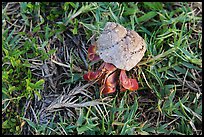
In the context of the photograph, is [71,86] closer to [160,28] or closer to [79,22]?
[79,22]

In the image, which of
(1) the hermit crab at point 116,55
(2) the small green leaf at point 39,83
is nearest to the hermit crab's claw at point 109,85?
(1) the hermit crab at point 116,55

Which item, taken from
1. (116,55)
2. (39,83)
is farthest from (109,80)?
(39,83)

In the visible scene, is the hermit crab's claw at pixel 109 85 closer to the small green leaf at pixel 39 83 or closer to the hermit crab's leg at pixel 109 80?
the hermit crab's leg at pixel 109 80

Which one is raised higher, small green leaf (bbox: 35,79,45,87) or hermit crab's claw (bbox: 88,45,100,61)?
hermit crab's claw (bbox: 88,45,100,61)

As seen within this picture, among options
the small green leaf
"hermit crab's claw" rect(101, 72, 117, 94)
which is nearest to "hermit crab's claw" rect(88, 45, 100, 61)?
"hermit crab's claw" rect(101, 72, 117, 94)

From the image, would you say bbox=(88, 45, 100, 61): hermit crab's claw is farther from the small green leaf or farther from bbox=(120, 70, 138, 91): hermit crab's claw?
the small green leaf

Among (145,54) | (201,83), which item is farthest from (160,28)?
(201,83)

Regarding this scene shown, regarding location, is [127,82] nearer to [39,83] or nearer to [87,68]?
[87,68]
